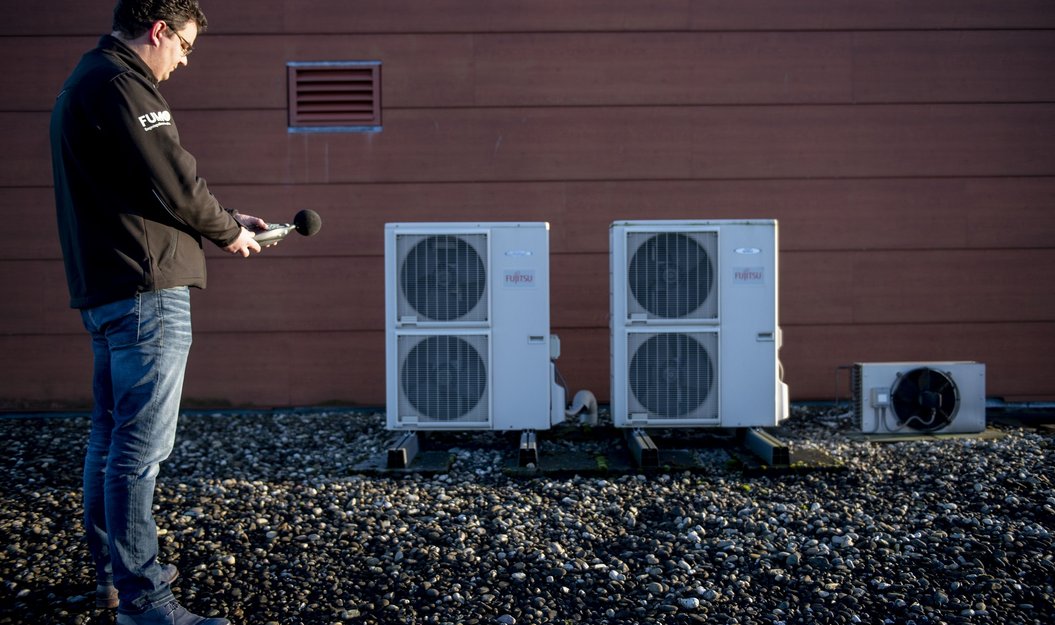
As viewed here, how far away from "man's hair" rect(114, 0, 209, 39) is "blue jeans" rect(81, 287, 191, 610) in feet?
2.34

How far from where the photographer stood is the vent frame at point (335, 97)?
482cm

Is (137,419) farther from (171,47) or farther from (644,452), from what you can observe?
(644,452)

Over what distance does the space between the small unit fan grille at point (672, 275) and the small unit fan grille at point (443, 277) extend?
32.1 inches

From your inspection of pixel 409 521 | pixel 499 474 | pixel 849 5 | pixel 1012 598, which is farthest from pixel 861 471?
pixel 849 5

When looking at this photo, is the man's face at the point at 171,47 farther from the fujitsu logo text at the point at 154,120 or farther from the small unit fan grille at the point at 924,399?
the small unit fan grille at the point at 924,399

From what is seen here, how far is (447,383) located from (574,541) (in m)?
1.41

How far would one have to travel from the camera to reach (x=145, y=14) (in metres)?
1.79

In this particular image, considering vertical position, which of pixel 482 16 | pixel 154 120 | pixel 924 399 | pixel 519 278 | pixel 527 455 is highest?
pixel 482 16

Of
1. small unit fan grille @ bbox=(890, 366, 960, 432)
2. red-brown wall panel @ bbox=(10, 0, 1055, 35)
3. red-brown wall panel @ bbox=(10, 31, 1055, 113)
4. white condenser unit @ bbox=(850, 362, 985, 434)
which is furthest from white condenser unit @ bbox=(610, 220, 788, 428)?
red-brown wall panel @ bbox=(10, 0, 1055, 35)

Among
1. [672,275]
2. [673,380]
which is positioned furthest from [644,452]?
[672,275]

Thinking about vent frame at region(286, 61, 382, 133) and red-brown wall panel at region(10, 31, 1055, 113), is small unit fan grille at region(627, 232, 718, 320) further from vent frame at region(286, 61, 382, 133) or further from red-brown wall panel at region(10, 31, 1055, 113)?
vent frame at region(286, 61, 382, 133)

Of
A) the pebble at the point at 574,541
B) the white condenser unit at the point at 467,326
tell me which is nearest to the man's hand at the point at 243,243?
the pebble at the point at 574,541

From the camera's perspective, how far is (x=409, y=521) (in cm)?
267

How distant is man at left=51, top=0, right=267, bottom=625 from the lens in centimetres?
169
